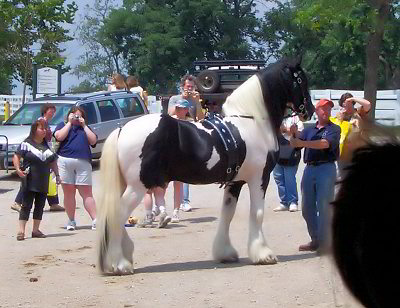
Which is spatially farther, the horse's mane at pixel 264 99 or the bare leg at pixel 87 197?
the bare leg at pixel 87 197

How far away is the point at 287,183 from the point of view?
1346 centimetres

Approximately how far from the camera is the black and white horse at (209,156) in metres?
8.85

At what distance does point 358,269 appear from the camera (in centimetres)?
177

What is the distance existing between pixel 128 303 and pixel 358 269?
6002 millimetres

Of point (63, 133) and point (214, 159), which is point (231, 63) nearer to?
point (63, 133)

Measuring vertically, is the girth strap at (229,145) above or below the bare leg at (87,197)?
above

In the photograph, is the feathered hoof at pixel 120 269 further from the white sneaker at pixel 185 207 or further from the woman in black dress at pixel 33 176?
the white sneaker at pixel 185 207

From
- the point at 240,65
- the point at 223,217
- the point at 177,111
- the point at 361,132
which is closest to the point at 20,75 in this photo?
the point at 240,65

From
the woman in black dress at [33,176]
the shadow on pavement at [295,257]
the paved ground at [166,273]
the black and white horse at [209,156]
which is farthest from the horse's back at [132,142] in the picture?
the woman in black dress at [33,176]

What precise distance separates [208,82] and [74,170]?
1781 cm

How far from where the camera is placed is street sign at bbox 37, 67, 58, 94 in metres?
28.7

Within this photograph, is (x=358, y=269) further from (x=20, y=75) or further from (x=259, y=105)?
(x=20, y=75)

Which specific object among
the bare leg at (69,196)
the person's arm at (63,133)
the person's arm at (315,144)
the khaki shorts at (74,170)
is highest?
the person's arm at (315,144)

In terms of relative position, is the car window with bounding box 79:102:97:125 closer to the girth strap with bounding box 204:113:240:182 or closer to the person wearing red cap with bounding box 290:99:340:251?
the girth strap with bounding box 204:113:240:182
